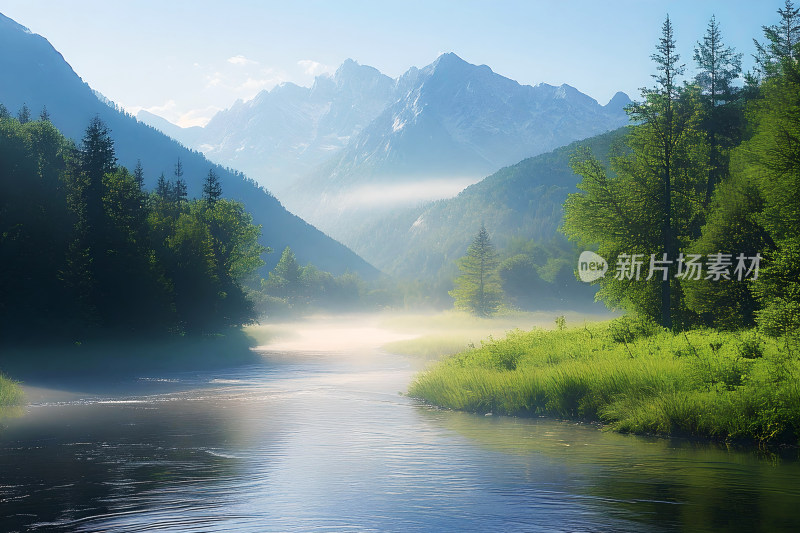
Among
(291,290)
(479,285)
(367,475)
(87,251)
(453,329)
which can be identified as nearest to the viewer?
(367,475)

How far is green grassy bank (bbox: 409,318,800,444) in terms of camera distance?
22438 millimetres

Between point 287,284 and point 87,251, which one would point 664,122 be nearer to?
point 87,251

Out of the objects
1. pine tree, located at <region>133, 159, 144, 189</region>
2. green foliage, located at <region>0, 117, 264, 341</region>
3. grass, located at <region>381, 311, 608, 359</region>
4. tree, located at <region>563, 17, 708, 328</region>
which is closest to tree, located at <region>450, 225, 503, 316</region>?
grass, located at <region>381, 311, 608, 359</region>

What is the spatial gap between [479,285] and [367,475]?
89.4m

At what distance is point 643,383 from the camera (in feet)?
87.2

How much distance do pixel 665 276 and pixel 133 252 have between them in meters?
42.6

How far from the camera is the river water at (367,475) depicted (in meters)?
15.0

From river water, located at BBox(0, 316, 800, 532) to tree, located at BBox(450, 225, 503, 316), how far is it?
74.5 metres

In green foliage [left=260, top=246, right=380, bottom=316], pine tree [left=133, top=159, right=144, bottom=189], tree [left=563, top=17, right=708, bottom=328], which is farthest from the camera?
green foliage [left=260, top=246, right=380, bottom=316]

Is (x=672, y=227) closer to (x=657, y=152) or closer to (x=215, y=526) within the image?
(x=657, y=152)

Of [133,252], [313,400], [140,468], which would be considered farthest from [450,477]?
[133,252]

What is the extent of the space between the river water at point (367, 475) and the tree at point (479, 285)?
74532mm

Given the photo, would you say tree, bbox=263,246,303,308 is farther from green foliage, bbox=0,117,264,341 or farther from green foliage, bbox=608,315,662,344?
green foliage, bbox=608,315,662,344

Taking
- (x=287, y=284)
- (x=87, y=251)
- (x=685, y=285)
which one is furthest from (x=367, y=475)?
(x=287, y=284)
